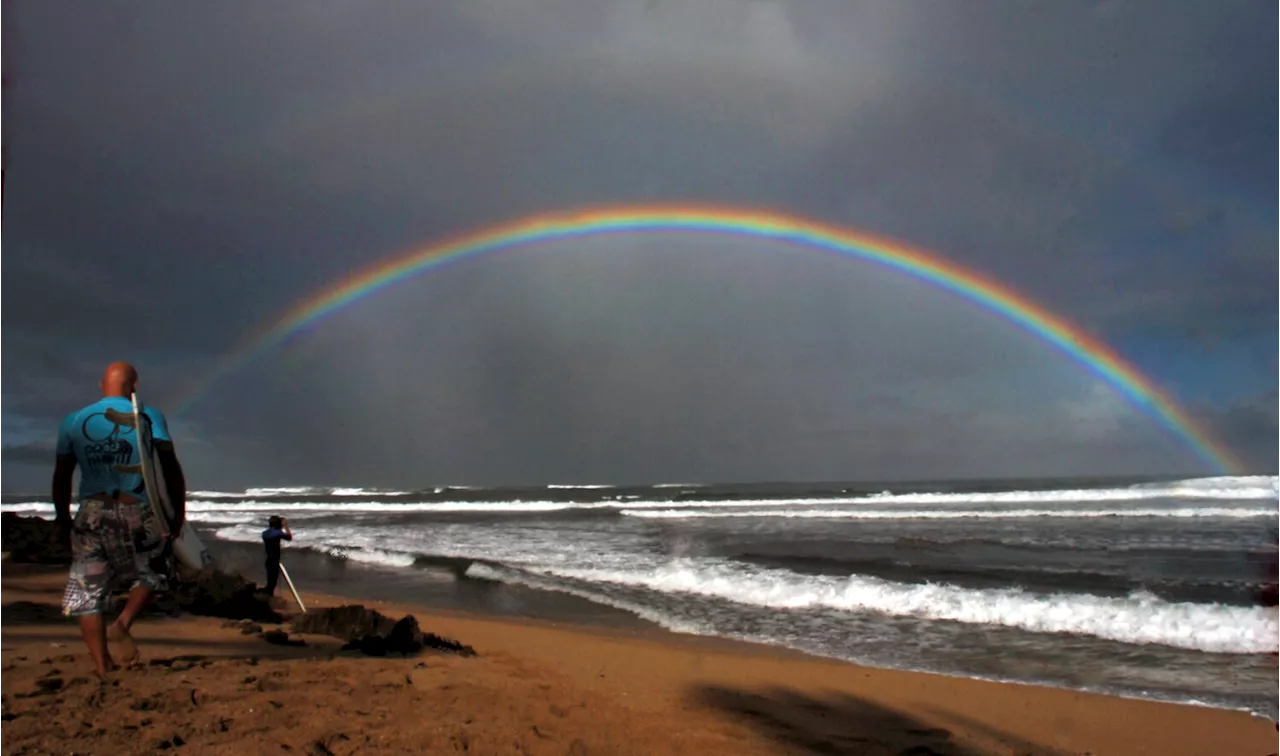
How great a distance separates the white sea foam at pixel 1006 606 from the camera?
32.8 ft

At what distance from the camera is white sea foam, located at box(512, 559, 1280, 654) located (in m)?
9.98

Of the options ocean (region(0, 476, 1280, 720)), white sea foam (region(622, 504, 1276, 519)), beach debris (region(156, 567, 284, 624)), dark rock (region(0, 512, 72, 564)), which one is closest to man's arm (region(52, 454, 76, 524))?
beach debris (region(156, 567, 284, 624))

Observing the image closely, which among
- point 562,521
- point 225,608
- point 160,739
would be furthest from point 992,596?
point 562,521

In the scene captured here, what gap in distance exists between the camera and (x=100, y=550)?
15.6ft

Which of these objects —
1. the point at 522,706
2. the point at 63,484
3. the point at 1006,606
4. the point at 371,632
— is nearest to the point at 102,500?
the point at 63,484

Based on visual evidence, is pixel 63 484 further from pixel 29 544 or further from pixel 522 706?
pixel 29 544

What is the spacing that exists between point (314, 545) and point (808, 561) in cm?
1504

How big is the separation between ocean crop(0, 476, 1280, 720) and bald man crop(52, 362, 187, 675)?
286 inches

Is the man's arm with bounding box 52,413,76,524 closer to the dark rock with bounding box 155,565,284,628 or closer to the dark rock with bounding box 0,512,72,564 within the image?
the dark rock with bounding box 155,565,284,628

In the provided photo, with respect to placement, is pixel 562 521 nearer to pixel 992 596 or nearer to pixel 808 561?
pixel 808 561

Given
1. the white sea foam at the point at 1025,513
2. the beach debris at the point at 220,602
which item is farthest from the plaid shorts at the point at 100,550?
the white sea foam at the point at 1025,513

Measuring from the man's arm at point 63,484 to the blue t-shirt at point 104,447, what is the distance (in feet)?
0.15

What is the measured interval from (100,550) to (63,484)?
476mm

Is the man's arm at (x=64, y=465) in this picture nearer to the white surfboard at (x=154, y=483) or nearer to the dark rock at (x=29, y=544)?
the white surfboard at (x=154, y=483)
